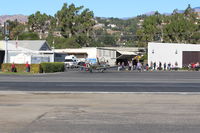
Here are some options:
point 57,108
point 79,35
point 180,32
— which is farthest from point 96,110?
point 79,35

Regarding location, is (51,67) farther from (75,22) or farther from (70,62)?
(75,22)

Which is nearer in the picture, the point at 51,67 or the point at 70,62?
the point at 51,67

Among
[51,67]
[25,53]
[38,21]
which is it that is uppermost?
[38,21]

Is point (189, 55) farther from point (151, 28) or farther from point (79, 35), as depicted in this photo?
point (79, 35)

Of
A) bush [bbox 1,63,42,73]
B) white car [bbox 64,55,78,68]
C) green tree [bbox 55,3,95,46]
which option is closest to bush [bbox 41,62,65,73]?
bush [bbox 1,63,42,73]

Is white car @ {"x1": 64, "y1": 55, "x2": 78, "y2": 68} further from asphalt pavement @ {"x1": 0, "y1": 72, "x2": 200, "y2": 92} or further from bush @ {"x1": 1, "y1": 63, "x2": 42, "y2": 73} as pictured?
asphalt pavement @ {"x1": 0, "y1": 72, "x2": 200, "y2": 92}

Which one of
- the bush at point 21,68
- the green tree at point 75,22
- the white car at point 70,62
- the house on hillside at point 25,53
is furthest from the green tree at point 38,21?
the bush at point 21,68

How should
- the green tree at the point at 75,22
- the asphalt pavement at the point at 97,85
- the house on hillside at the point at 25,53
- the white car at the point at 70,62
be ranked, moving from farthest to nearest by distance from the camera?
1. the green tree at the point at 75,22
2. the white car at the point at 70,62
3. the house on hillside at the point at 25,53
4. the asphalt pavement at the point at 97,85

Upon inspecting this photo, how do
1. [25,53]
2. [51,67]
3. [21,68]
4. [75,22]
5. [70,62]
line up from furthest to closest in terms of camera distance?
1. [75,22]
2. [70,62]
3. [25,53]
4. [51,67]
5. [21,68]

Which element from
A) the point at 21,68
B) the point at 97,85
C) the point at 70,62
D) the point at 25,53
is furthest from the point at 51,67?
the point at 97,85

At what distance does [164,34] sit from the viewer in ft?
373

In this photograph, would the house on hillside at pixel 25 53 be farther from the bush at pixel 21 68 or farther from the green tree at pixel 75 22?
the green tree at pixel 75 22

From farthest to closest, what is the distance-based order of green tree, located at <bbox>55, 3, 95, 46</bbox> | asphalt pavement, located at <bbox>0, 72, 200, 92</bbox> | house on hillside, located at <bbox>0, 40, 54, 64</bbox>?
green tree, located at <bbox>55, 3, 95, 46</bbox> < house on hillside, located at <bbox>0, 40, 54, 64</bbox> < asphalt pavement, located at <bbox>0, 72, 200, 92</bbox>

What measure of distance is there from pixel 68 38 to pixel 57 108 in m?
103
